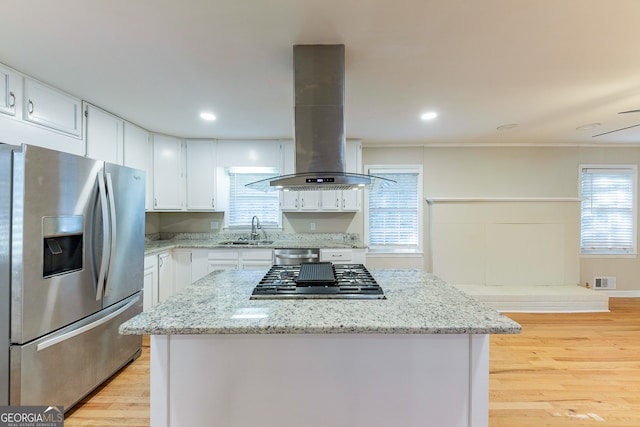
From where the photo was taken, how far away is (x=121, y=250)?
2.23 m

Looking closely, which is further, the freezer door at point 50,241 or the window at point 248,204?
the window at point 248,204

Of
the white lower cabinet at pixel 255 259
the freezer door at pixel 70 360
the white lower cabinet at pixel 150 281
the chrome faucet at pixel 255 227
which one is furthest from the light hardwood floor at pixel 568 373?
the white lower cabinet at pixel 150 281

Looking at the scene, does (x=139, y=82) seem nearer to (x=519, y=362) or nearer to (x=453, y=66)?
(x=453, y=66)

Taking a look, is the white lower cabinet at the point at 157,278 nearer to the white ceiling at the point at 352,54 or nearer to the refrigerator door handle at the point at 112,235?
the refrigerator door handle at the point at 112,235

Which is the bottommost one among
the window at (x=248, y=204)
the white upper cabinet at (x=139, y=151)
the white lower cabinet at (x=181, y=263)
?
the white lower cabinet at (x=181, y=263)

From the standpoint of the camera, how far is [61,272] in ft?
5.84

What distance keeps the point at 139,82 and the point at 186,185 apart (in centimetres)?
186

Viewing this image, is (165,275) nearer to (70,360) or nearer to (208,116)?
(70,360)

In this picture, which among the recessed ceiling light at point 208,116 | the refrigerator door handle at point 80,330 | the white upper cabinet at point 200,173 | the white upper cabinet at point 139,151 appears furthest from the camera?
the white upper cabinet at point 200,173

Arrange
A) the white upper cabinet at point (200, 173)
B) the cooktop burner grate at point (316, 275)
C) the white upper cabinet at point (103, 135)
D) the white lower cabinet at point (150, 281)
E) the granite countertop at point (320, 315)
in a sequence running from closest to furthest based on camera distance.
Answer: the granite countertop at point (320, 315)
the cooktop burner grate at point (316, 275)
the white upper cabinet at point (103, 135)
the white lower cabinet at point (150, 281)
the white upper cabinet at point (200, 173)

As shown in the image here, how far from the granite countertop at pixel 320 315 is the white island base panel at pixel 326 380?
0.32 feet

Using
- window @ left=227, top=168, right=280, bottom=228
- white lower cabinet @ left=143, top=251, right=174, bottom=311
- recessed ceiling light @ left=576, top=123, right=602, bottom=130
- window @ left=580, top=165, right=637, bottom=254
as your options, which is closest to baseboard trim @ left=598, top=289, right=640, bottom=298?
window @ left=580, top=165, right=637, bottom=254

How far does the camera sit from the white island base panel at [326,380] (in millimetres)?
1193

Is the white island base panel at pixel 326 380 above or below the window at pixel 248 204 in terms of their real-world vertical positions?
below
